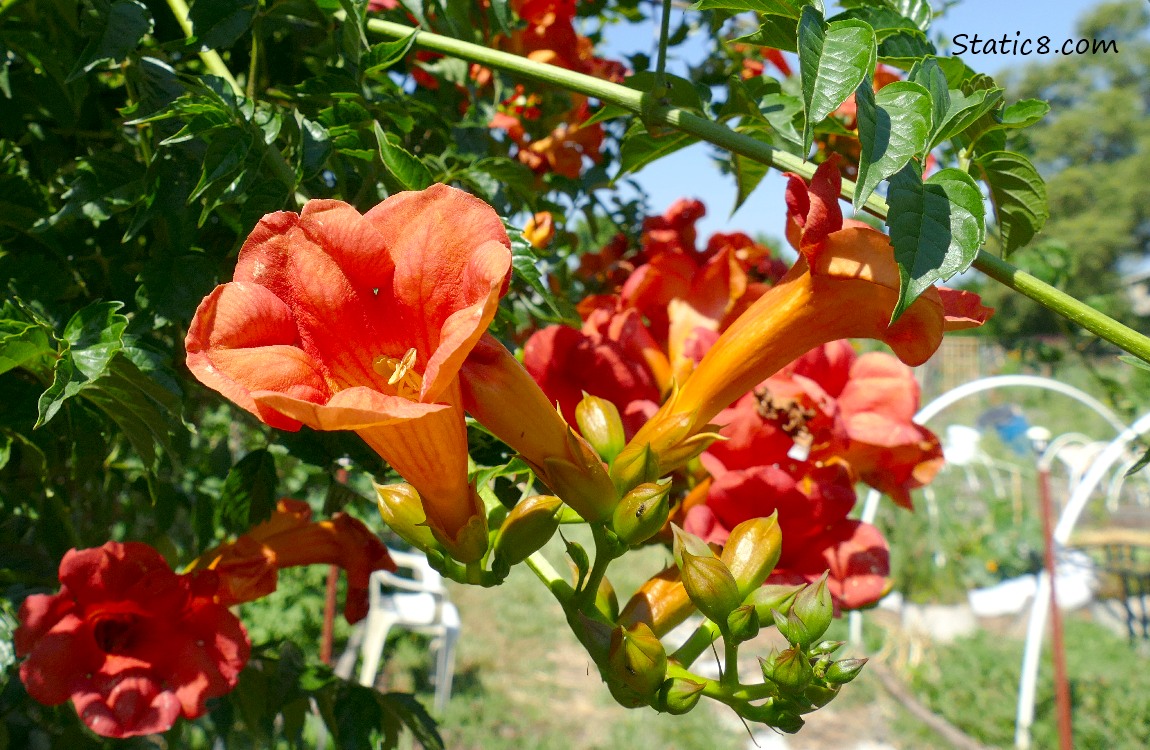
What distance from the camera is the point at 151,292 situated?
1.23 meters

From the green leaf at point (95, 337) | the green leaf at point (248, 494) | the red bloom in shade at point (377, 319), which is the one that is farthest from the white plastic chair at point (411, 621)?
the red bloom in shade at point (377, 319)

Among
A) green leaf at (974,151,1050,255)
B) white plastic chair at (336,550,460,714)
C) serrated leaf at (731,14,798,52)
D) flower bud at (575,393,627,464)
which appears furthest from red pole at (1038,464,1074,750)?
serrated leaf at (731,14,798,52)

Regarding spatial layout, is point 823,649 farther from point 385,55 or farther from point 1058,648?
point 1058,648

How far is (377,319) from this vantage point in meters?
0.90

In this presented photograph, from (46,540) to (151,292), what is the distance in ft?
2.49

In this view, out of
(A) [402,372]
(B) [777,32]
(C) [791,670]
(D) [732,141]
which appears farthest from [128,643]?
(B) [777,32]

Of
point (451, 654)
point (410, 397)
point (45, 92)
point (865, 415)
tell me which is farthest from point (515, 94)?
point (451, 654)

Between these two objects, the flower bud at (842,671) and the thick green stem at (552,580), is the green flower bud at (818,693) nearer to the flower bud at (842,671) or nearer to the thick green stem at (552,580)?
the flower bud at (842,671)

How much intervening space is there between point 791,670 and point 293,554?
0.92 metres

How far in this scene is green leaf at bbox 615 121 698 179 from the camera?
4.09 ft

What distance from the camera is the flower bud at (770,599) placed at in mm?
958

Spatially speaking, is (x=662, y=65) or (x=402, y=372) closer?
(x=402, y=372)

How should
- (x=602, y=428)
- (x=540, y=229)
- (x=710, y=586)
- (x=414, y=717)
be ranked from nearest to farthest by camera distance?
1. (x=710, y=586)
2. (x=602, y=428)
3. (x=414, y=717)
4. (x=540, y=229)

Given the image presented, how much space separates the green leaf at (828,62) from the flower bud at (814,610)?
45 cm
